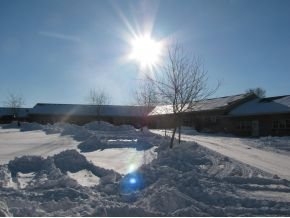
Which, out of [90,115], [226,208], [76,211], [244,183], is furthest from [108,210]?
[90,115]

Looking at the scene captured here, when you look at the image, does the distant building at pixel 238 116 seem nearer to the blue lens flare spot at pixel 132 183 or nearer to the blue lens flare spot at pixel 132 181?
the blue lens flare spot at pixel 132 183

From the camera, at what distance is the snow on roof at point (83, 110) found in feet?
252

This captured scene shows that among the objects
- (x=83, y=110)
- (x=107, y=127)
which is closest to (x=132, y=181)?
(x=107, y=127)

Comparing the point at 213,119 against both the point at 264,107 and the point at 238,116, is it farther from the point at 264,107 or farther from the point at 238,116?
the point at 264,107

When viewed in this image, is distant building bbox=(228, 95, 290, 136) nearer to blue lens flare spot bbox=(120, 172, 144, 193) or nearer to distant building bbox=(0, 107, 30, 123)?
blue lens flare spot bbox=(120, 172, 144, 193)

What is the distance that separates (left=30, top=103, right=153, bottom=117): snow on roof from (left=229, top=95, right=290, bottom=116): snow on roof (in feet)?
108

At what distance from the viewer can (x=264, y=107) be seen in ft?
135

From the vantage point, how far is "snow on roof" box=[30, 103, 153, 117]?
7669 centimetres

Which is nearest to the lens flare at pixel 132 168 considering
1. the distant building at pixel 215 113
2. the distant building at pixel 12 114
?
the distant building at pixel 215 113

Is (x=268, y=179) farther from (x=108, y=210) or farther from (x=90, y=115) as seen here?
(x=90, y=115)

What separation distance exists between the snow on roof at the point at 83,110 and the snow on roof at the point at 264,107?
33.0 m

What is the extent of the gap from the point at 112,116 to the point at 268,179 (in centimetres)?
6657

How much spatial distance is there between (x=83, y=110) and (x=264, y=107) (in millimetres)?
43994

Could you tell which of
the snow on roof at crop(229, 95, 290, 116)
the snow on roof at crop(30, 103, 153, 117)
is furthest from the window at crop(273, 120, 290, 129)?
the snow on roof at crop(30, 103, 153, 117)
